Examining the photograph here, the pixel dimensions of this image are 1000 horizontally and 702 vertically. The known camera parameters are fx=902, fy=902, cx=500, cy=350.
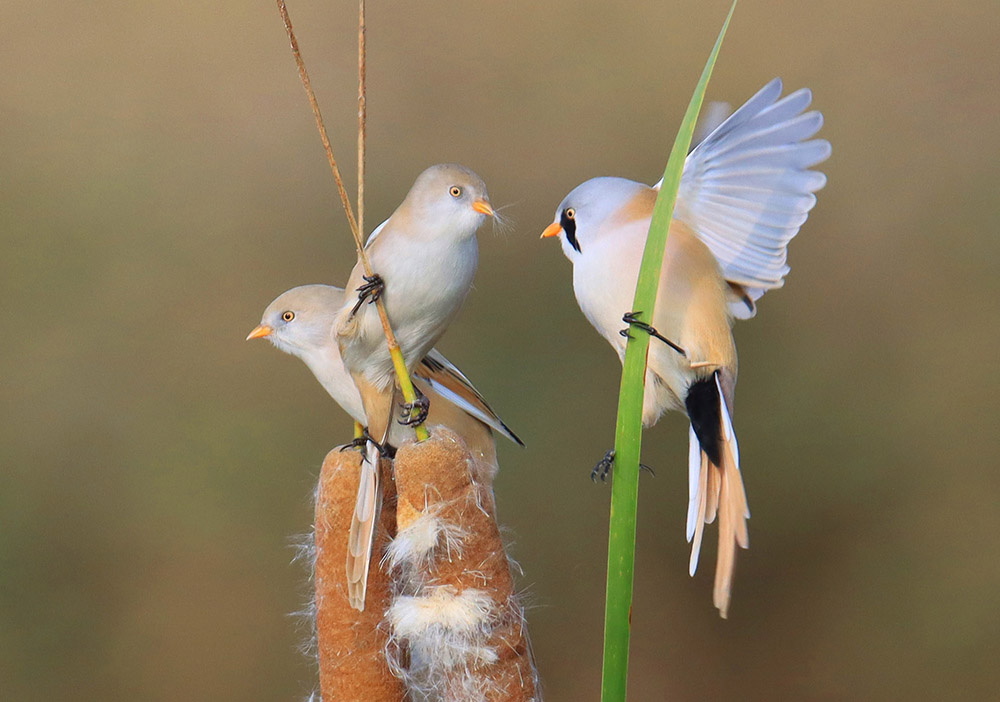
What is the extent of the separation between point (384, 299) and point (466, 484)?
175 mm

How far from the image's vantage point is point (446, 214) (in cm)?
75

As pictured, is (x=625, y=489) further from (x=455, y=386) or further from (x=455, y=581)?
(x=455, y=386)

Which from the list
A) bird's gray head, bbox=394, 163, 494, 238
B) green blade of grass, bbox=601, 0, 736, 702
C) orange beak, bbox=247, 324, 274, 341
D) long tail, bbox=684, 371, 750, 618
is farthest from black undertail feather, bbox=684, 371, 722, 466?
orange beak, bbox=247, 324, 274, 341

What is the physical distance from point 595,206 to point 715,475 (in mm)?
298

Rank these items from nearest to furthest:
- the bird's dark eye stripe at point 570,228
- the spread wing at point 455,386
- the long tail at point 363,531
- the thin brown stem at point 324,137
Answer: the thin brown stem at point 324,137 → the long tail at point 363,531 → the bird's dark eye stripe at point 570,228 → the spread wing at point 455,386

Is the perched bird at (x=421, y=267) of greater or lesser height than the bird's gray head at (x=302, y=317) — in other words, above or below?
above

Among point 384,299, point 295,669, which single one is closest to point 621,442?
point 384,299

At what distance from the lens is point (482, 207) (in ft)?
2.42

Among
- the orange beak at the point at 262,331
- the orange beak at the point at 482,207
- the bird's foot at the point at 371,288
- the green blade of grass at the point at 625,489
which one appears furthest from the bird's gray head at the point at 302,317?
the green blade of grass at the point at 625,489

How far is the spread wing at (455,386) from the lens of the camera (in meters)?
1.06

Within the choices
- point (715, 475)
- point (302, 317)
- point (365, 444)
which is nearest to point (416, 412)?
point (365, 444)

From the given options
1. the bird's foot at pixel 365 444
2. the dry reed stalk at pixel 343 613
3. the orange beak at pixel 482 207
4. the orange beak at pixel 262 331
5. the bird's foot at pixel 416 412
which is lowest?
the dry reed stalk at pixel 343 613

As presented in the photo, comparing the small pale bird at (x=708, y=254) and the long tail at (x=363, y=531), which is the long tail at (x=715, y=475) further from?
the long tail at (x=363, y=531)

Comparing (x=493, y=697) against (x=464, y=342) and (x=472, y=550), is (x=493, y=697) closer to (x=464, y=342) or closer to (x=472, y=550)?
(x=472, y=550)
